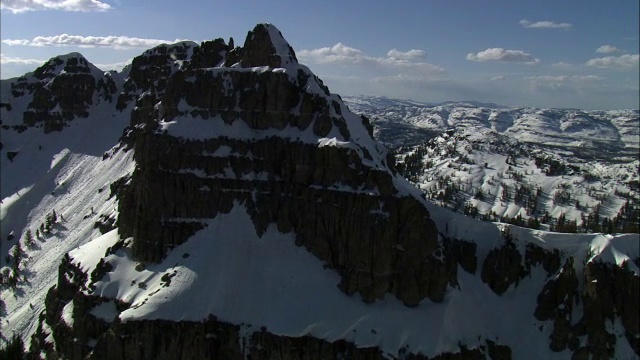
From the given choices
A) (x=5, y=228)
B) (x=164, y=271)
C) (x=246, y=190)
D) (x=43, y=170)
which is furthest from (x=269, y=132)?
(x=43, y=170)

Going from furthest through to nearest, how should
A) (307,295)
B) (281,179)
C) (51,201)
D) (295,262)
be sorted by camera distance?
(51,201) < (281,179) < (295,262) < (307,295)

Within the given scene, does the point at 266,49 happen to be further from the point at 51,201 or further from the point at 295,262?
the point at 51,201

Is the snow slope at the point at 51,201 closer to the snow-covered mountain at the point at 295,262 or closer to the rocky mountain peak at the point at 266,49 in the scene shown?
the snow-covered mountain at the point at 295,262

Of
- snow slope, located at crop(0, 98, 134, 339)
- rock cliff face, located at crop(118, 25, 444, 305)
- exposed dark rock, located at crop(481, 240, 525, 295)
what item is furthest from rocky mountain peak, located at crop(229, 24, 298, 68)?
exposed dark rock, located at crop(481, 240, 525, 295)

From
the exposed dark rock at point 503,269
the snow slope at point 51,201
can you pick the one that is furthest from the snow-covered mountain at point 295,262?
the snow slope at point 51,201

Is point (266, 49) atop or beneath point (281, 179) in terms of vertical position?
atop

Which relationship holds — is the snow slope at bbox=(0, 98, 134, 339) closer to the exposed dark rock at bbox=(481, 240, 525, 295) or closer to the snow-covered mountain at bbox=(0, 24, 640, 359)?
the snow-covered mountain at bbox=(0, 24, 640, 359)

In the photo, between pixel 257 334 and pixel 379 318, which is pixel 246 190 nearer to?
pixel 257 334

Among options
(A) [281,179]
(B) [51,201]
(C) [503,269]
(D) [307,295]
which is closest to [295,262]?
(D) [307,295]

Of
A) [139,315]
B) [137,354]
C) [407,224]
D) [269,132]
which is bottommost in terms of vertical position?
[137,354]
